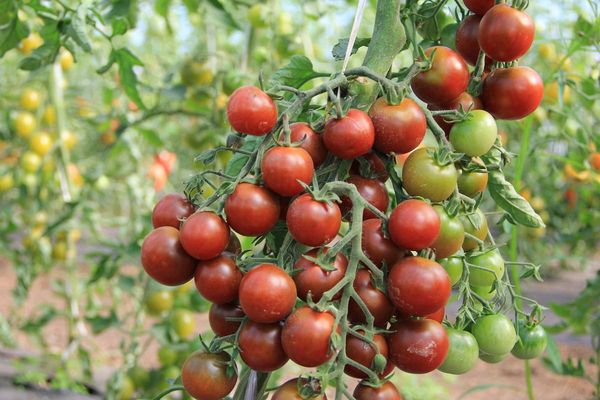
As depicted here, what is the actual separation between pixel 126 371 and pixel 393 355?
1543 millimetres

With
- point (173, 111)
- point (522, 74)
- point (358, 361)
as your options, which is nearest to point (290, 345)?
point (358, 361)

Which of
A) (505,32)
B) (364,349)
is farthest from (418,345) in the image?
(505,32)

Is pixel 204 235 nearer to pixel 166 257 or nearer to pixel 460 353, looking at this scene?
pixel 166 257

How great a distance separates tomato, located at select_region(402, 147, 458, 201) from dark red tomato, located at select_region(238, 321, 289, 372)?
0.17 m

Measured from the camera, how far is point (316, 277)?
0.54 m

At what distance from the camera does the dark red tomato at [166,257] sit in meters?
0.59

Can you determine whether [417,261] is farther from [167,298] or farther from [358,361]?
[167,298]

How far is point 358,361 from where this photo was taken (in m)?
0.56

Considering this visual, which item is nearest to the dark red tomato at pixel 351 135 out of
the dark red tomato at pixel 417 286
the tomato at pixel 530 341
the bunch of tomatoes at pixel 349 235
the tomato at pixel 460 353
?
the bunch of tomatoes at pixel 349 235

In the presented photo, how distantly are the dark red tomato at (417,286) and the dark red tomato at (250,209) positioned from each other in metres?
0.12

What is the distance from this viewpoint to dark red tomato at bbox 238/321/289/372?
1.81 feet

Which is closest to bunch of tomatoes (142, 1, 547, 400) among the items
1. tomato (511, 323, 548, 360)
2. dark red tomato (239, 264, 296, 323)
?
dark red tomato (239, 264, 296, 323)

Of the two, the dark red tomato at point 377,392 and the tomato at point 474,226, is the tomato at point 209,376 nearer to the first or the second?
the dark red tomato at point 377,392

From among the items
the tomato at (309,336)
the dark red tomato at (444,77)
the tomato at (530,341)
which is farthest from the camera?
the tomato at (530,341)
